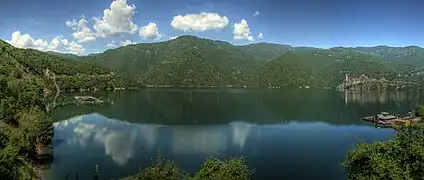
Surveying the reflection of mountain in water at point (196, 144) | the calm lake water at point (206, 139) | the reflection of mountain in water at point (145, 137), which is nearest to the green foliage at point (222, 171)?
the calm lake water at point (206, 139)

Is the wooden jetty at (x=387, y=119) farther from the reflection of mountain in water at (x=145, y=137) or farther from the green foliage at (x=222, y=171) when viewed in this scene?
the green foliage at (x=222, y=171)

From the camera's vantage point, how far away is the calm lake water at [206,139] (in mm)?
54094

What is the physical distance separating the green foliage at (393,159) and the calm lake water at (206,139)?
19.7 metres

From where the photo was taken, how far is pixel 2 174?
30625 mm

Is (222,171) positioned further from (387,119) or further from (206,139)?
(387,119)

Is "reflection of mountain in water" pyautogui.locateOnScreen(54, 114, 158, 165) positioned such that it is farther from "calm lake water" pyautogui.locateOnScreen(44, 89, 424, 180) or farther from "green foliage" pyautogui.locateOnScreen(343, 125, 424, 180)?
"green foliage" pyautogui.locateOnScreen(343, 125, 424, 180)

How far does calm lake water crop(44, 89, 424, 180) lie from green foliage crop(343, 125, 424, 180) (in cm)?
1967

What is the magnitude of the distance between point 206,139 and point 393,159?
48305 millimetres

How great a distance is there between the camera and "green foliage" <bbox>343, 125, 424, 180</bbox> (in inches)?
1067

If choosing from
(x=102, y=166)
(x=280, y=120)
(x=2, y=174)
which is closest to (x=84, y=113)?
(x=280, y=120)

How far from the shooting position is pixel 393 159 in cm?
2823

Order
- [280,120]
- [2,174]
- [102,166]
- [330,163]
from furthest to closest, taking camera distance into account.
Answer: [280,120]
[330,163]
[102,166]
[2,174]

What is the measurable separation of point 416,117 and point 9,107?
96.6 metres

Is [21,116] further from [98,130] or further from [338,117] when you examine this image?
[338,117]
